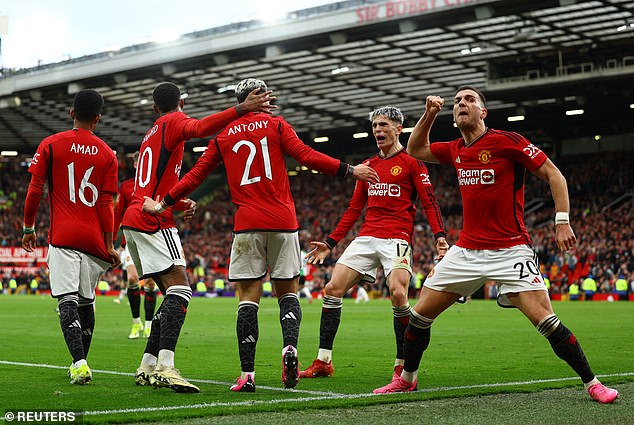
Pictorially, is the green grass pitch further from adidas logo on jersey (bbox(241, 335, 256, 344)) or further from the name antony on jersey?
the name antony on jersey

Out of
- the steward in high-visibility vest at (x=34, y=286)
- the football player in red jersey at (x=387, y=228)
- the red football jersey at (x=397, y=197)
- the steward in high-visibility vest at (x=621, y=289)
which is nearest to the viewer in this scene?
the football player in red jersey at (x=387, y=228)

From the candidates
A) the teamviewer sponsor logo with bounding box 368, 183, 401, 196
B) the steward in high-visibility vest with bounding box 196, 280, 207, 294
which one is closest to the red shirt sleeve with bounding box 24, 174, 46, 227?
the teamviewer sponsor logo with bounding box 368, 183, 401, 196

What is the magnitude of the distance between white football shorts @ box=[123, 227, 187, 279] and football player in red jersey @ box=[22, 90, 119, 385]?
0.63m

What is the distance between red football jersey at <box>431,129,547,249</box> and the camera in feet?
20.7

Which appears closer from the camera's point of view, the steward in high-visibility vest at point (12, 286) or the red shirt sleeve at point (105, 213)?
the red shirt sleeve at point (105, 213)

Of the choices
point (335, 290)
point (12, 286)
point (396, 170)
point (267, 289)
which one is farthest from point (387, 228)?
point (12, 286)

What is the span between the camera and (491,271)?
6246mm

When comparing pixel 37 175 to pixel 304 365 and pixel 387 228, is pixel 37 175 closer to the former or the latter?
pixel 387 228

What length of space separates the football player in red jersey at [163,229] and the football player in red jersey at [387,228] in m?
1.55

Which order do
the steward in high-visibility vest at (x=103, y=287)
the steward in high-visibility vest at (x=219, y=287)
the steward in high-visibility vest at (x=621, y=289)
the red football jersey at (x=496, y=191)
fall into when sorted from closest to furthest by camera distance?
the red football jersey at (x=496, y=191)
the steward in high-visibility vest at (x=621, y=289)
the steward in high-visibility vest at (x=219, y=287)
the steward in high-visibility vest at (x=103, y=287)

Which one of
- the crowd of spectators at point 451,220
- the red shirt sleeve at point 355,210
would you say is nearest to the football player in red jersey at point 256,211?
the red shirt sleeve at point 355,210

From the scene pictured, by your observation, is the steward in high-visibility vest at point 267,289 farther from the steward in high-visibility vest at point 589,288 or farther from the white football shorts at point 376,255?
the white football shorts at point 376,255

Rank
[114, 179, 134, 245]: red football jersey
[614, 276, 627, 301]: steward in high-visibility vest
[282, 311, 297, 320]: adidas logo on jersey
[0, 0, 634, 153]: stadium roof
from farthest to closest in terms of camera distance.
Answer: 1. [614, 276, 627, 301]: steward in high-visibility vest
2. [0, 0, 634, 153]: stadium roof
3. [114, 179, 134, 245]: red football jersey
4. [282, 311, 297, 320]: adidas logo on jersey

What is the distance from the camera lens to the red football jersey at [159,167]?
6.96 m
